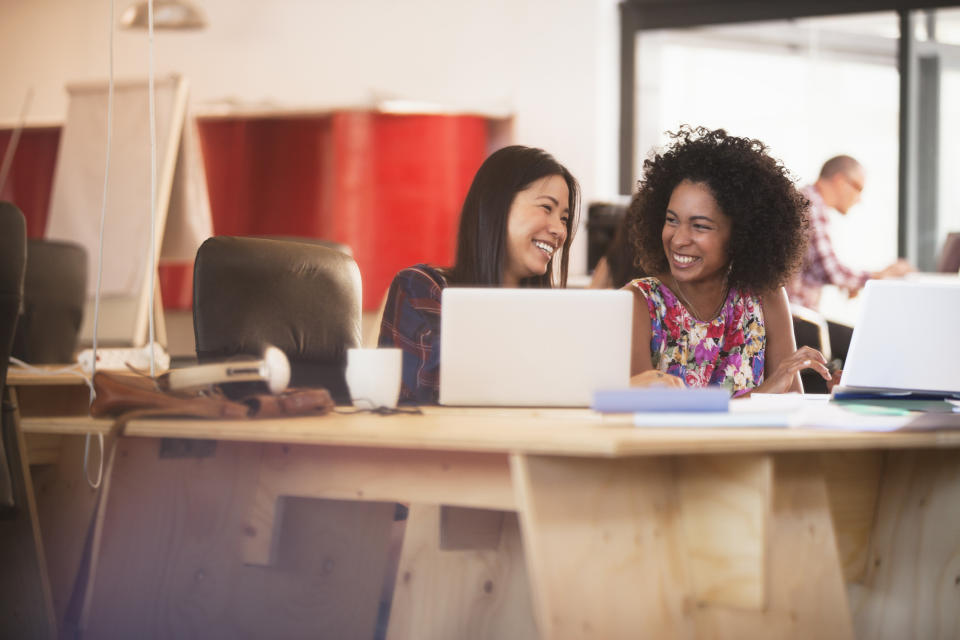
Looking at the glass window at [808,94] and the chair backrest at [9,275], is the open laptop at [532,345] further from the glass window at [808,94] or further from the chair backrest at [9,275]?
the glass window at [808,94]

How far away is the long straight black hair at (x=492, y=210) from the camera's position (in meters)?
2.19

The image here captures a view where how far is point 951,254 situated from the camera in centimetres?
474

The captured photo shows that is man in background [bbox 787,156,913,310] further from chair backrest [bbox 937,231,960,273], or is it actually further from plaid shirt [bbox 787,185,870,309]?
chair backrest [bbox 937,231,960,273]

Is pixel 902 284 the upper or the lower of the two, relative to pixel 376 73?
lower

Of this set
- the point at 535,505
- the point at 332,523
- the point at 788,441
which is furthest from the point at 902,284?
the point at 332,523

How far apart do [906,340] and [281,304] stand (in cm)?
115

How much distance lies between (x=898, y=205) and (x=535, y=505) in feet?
14.0

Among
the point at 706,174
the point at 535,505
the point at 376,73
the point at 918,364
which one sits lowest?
the point at 535,505

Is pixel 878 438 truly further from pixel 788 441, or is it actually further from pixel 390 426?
pixel 390 426

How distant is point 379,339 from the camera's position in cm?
207

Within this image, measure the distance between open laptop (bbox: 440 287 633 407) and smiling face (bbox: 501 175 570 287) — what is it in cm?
64

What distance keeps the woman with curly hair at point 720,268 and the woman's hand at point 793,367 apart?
0.21 ft

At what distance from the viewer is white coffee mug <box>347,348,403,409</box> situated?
1.56 m

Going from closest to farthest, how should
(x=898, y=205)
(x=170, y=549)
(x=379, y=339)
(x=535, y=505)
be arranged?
(x=535, y=505), (x=170, y=549), (x=379, y=339), (x=898, y=205)
